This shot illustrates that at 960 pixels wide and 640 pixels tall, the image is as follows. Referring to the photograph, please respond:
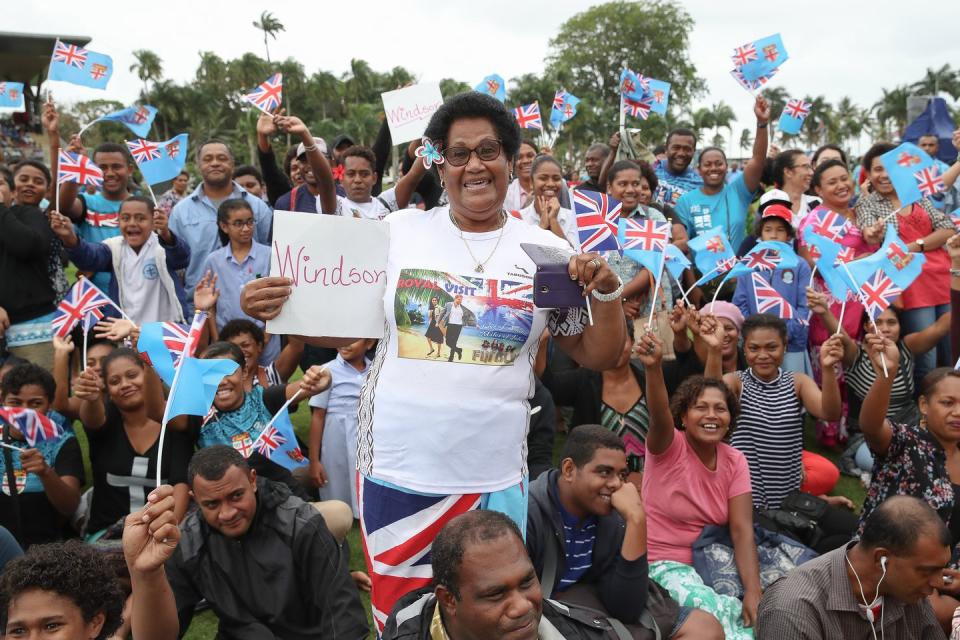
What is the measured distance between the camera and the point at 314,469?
5012 millimetres

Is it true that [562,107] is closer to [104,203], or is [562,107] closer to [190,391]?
[104,203]

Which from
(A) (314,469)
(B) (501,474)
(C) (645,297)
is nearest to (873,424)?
(C) (645,297)

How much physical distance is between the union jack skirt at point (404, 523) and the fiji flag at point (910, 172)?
4.37 metres

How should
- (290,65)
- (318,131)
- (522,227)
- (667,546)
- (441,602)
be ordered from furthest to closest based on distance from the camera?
(290,65)
(318,131)
(667,546)
(522,227)
(441,602)

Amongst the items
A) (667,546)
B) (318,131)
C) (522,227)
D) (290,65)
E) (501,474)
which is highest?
(290,65)

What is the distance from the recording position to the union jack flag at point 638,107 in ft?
25.2

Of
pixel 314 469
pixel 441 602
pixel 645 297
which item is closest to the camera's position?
pixel 441 602

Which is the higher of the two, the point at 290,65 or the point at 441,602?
the point at 290,65

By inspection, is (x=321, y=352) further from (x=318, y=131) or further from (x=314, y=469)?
(x=318, y=131)

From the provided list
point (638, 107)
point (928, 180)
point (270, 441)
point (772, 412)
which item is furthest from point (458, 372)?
point (638, 107)

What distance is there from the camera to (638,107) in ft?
25.2

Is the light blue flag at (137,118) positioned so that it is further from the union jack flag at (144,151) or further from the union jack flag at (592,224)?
the union jack flag at (592,224)

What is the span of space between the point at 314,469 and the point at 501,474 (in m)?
3.04

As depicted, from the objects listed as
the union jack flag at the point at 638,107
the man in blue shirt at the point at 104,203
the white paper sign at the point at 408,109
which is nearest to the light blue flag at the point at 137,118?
the man in blue shirt at the point at 104,203
